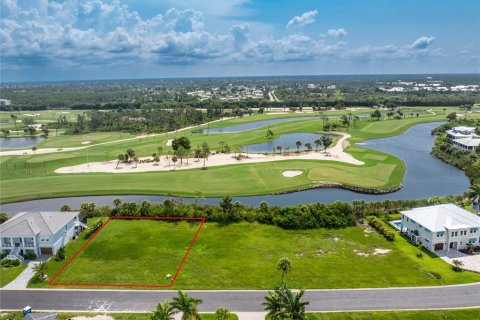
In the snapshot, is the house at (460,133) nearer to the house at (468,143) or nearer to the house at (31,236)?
the house at (468,143)

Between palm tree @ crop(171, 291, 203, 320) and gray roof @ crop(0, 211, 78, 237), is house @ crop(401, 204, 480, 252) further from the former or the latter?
gray roof @ crop(0, 211, 78, 237)

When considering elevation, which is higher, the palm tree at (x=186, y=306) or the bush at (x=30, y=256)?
the palm tree at (x=186, y=306)

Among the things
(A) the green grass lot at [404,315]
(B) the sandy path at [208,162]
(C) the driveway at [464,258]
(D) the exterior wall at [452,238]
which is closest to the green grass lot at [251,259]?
(C) the driveway at [464,258]

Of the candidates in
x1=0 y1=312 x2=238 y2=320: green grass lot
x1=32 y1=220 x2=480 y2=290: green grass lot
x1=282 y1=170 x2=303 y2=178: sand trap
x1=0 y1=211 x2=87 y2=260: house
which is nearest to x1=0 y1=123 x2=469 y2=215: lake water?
x1=282 y1=170 x2=303 y2=178: sand trap

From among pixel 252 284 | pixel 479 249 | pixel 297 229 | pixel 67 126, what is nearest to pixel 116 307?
pixel 252 284

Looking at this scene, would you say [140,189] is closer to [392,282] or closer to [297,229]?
[297,229]
